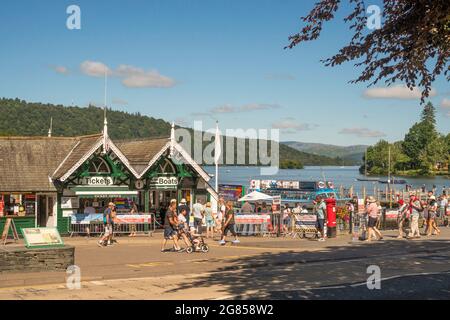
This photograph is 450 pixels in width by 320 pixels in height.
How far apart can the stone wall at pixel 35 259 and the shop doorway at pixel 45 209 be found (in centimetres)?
1274

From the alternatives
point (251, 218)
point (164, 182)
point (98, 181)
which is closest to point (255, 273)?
point (251, 218)

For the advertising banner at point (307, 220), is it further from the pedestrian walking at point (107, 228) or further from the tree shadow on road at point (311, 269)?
the pedestrian walking at point (107, 228)

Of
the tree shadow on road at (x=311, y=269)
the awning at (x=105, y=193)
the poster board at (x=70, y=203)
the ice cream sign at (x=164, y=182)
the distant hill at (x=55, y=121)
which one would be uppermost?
the distant hill at (x=55, y=121)

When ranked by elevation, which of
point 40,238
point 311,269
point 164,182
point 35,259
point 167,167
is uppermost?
point 167,167

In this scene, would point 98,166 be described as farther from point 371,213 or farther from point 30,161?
point 371,213

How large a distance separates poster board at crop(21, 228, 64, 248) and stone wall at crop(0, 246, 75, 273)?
9.2 inches

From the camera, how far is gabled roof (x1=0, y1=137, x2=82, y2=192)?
Answer: 93.1 ft

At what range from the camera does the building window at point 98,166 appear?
98.7 feet

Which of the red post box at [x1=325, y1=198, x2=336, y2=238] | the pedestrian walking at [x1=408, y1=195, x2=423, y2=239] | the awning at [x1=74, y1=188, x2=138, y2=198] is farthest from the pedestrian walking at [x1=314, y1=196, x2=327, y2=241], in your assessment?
the awning at [x1=74, y1=188, x2=138, y2=198]

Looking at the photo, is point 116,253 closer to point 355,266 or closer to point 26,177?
point 355,266

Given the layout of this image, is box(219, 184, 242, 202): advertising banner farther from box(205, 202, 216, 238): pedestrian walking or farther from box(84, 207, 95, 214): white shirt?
box(84, 207, 95, 214): white shirt

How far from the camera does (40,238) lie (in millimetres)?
16531

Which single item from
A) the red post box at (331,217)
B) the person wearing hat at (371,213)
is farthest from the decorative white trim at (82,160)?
the person wearing hat at (371,213)

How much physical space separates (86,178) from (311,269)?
15.4 meters
